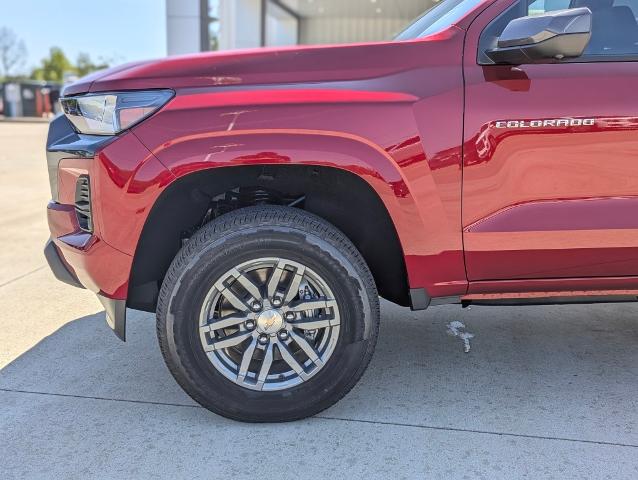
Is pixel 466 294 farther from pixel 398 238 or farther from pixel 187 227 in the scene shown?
pixel 187 227

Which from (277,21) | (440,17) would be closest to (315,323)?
(440,17)

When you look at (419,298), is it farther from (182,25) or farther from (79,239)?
(182,25)

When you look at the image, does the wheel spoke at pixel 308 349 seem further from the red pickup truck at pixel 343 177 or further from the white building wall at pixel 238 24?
the white building wall at pixel 238 24

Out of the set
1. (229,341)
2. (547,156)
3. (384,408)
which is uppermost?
(547,156)

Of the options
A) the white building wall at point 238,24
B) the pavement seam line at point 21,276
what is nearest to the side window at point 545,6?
the pavement seam line at point 21,276

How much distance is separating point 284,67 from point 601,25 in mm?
1327

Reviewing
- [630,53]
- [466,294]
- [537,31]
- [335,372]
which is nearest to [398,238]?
[466,294]

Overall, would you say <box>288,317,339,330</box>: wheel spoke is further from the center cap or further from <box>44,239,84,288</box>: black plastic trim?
<box>44,239,84,288</box>: black plastic trim

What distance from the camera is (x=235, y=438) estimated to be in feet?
8.36

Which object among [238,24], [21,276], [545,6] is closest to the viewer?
[545,6]

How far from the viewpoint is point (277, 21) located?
27.0m

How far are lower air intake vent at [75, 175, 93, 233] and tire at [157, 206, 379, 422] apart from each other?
0.39 meters

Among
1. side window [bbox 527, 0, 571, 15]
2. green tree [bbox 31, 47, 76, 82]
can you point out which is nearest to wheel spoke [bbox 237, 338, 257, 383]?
side window [bbox 527, 0, 571, 15]

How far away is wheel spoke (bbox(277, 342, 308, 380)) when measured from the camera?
2.61 metres
